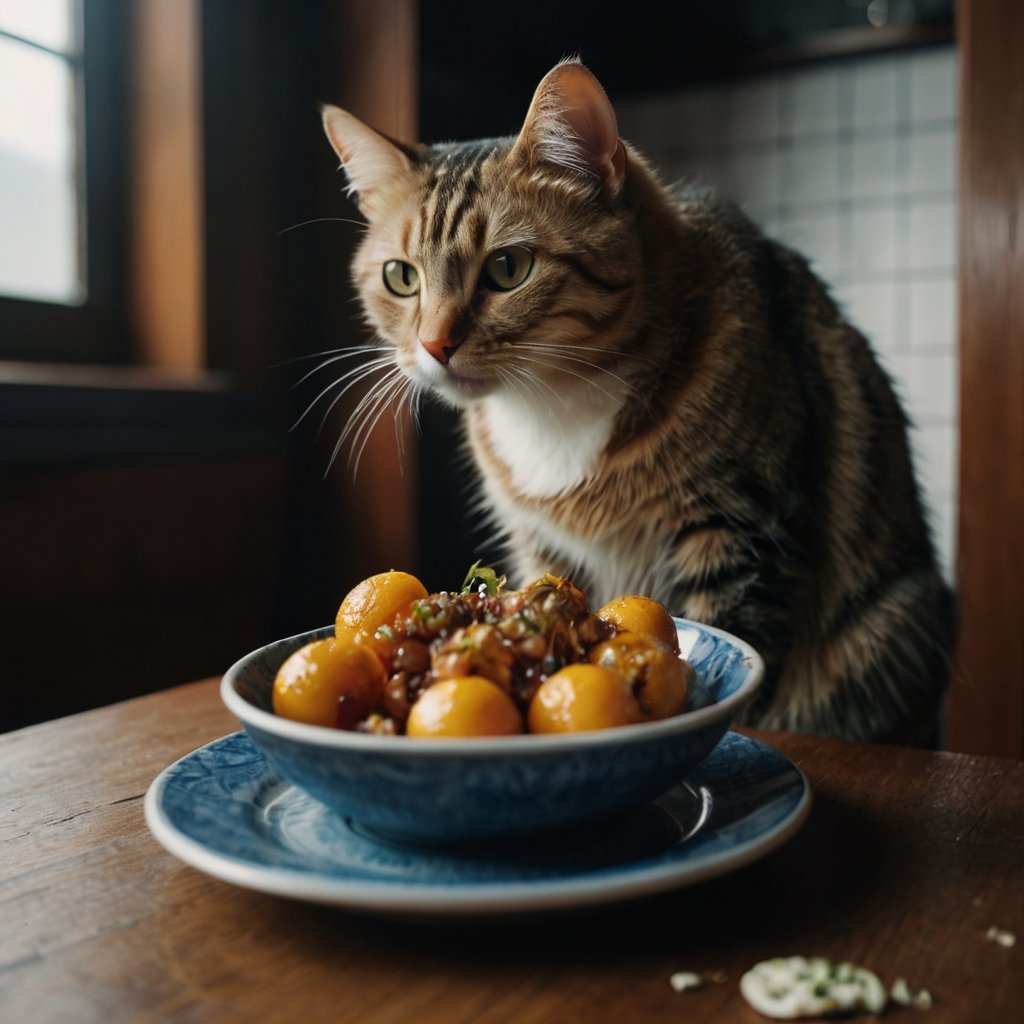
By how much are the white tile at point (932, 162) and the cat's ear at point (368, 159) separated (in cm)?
171

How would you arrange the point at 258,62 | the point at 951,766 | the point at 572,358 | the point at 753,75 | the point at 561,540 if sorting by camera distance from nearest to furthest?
the point at 951,766, the point at 572,358, the point at 561,540, the point at 258,62, the point at 753,75

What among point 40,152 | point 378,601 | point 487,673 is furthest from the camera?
point 40,152

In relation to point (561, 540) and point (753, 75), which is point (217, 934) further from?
point (753, 75)

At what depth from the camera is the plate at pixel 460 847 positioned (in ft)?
1.55

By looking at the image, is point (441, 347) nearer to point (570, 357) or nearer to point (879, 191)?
point (570, 357)

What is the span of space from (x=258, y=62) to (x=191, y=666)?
48.0 inches

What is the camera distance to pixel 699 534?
1099mm

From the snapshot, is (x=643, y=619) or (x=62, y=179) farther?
(x=62, y=179)

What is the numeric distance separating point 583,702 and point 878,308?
2253 mm

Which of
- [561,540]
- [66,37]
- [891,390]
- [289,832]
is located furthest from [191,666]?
[289,832]

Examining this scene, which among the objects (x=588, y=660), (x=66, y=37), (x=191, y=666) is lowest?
(x=191, y=666)

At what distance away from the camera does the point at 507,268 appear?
1.05m

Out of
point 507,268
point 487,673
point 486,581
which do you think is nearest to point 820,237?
point 507,268

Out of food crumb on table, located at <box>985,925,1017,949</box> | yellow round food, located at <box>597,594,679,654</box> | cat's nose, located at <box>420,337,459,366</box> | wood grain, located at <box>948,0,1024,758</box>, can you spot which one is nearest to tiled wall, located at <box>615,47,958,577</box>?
wood grain, located at <box>948,0,1024,758</box>
